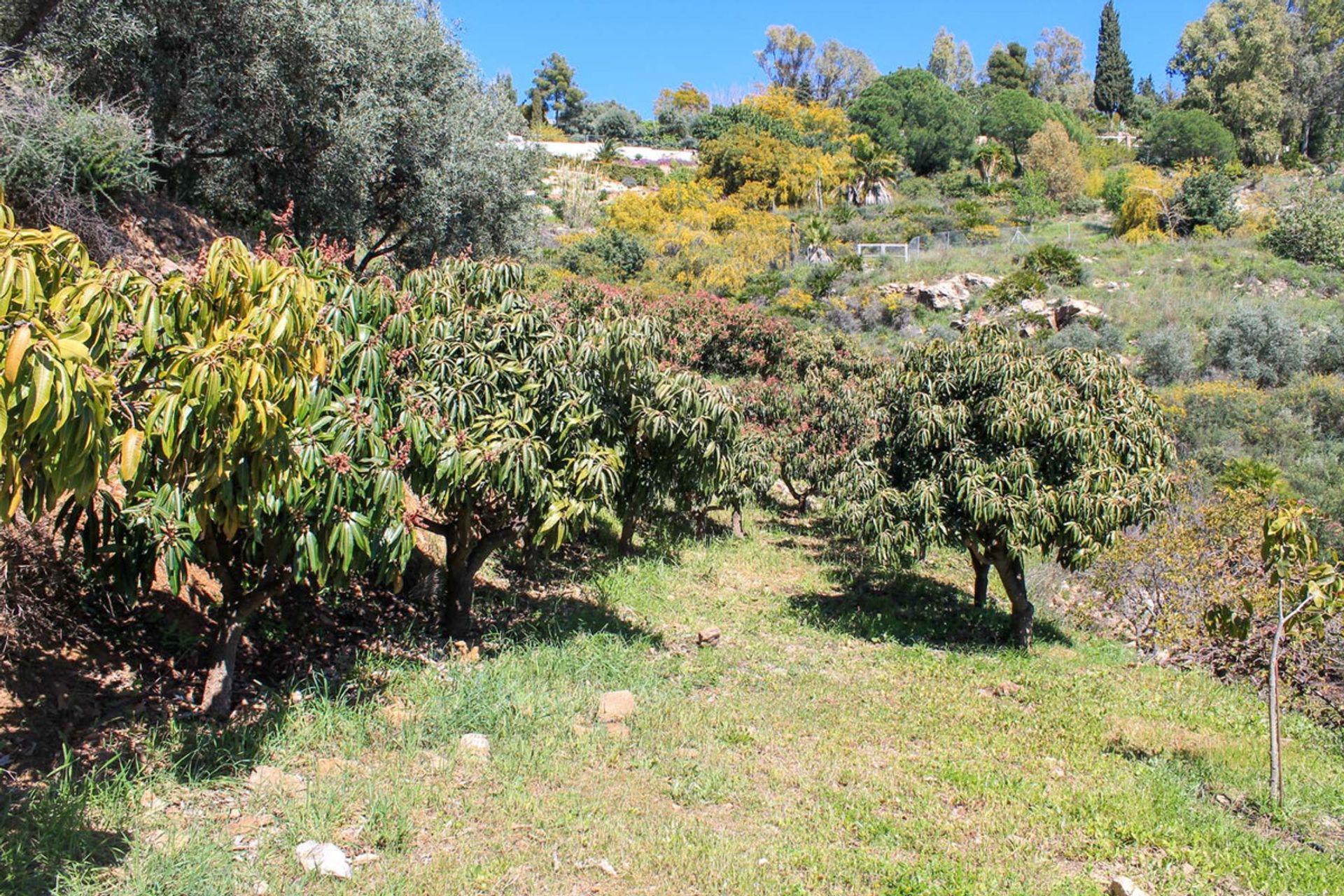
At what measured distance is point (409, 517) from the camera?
17.6 feet

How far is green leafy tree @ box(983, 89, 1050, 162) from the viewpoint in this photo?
58.4 metres

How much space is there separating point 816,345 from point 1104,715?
34.9 feet

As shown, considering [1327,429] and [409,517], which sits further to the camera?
[1327,429]

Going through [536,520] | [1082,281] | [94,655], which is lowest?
[94,655]

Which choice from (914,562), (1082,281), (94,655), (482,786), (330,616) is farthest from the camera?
(1082,281)

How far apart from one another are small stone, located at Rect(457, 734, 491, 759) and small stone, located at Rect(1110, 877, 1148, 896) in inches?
144

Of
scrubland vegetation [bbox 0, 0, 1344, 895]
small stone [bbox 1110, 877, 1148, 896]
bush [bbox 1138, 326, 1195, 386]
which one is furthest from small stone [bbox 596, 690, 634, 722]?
bush [bbox 1138, 326, 1195, 386]

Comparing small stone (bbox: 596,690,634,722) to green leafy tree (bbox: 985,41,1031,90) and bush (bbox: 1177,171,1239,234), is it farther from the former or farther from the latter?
green leafy tree (bbox: 985,41,1031,90)

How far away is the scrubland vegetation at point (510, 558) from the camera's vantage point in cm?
427

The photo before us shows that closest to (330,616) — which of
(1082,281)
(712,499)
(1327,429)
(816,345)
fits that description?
(712,499)

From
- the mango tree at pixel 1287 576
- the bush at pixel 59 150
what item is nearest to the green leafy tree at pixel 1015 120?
the bush at pixel 59 150

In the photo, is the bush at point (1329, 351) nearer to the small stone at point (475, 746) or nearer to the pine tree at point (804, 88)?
the small stone at point (475, 746)

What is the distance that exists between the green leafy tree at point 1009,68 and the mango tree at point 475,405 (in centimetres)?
8168

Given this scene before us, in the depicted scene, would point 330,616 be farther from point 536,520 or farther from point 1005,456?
point 1005,456
